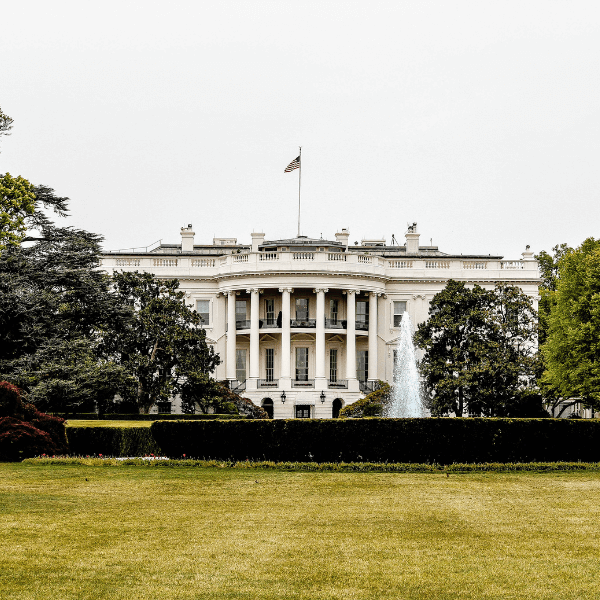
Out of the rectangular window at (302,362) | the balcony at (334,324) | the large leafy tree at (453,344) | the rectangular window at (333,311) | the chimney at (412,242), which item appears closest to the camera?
the large leafy tree at (453,344)

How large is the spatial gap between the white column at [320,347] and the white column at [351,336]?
1845mm

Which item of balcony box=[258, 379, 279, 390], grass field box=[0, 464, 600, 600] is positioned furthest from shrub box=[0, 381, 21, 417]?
balcony box=[258, 379, 279, 390]

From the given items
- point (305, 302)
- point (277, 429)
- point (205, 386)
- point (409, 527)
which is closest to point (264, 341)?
point (305, 302)

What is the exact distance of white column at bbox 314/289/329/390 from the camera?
180 feet

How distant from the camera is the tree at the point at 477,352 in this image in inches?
1837

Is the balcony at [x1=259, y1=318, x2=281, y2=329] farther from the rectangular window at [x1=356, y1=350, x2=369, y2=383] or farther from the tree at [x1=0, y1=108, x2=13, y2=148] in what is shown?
the tree at [x1=0, y1=108, x2=13, y2=148]

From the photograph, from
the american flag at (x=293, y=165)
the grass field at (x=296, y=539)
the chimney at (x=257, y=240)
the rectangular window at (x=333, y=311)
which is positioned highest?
the american flag at (x=293, y=165)

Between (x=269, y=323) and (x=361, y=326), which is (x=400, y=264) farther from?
(x=269, y=323)

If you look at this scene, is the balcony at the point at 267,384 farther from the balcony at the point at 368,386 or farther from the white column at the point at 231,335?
the balcony at the point at 368,386

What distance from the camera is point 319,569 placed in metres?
11.2

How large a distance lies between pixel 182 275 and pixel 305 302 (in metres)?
8.41

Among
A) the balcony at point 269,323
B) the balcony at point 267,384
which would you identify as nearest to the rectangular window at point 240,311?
the balcony at point 269,323

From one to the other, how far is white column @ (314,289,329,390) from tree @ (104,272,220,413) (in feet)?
25.2

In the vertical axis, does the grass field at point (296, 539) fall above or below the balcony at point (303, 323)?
below
